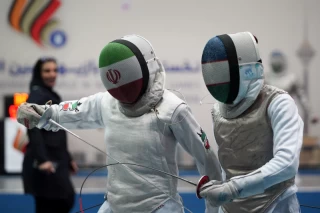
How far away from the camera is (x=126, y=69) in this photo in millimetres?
2260

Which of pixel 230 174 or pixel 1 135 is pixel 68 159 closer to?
pixel 230 174

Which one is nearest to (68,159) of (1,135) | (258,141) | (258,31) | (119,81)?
(119,81)

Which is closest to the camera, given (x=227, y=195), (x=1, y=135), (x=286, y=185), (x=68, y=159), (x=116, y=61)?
(x=227, y=195)

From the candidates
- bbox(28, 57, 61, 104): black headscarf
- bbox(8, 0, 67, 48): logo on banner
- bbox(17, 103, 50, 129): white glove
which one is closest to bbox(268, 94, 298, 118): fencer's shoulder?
bbox(17, 103, 50, 129): white glove

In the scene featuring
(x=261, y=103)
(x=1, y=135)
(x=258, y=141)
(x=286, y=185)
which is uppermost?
(x=261, y=103)

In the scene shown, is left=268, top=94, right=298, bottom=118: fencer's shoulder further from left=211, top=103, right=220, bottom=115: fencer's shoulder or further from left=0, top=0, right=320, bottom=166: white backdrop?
left=0, top=0, right=320, bottom=166: white backdrop

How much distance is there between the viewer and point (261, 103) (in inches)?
82.4

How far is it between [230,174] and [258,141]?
0.17 meters

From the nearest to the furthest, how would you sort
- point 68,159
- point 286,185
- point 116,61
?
point 286,185, point 116,61, point 68,159

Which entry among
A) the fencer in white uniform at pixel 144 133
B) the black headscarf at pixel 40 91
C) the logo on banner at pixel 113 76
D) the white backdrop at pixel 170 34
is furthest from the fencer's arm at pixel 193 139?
the white backdrop at pixel 170 34

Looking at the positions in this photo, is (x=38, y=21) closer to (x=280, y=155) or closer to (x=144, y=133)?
(x=144, y=133)

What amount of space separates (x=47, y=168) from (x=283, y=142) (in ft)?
6.29

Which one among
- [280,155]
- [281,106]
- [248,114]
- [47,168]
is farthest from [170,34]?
[280,155]

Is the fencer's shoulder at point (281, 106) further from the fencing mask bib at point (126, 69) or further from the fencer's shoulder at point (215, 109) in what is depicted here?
the fencing mask bib at point (126, 69)
